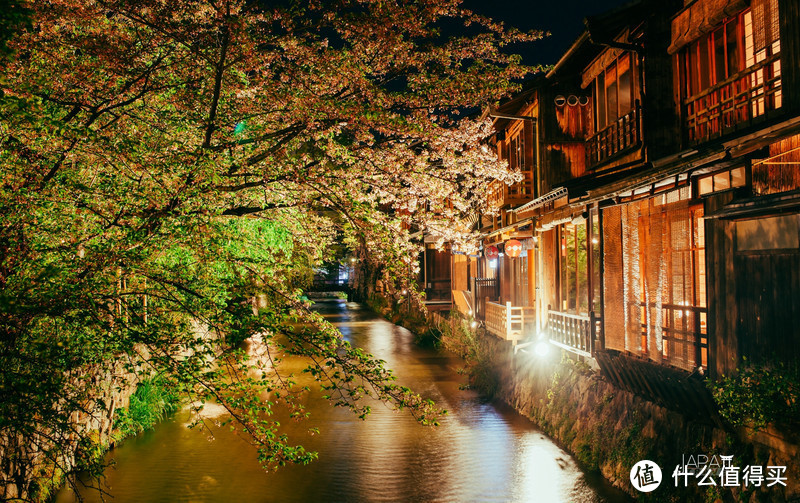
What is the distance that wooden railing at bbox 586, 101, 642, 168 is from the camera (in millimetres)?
11649

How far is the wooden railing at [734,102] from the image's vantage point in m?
8.34

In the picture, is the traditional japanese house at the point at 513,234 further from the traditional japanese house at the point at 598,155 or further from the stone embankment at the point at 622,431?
the stone embankment at the point at 622,431

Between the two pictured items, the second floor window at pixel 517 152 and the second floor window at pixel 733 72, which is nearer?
the second floor window at pixel 733 72

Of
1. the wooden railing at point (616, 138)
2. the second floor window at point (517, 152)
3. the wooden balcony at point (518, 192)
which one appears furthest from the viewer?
the second floor window at point (517, 152)

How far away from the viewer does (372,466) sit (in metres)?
12.0

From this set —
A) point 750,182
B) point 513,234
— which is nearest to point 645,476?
point 750,182

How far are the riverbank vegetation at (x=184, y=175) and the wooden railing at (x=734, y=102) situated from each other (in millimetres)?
3800

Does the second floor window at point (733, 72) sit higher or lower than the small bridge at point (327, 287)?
higher

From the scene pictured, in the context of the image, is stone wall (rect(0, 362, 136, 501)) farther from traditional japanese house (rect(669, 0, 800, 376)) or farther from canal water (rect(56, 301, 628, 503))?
traditional japanese house (rect(669, 0, 800, 376))

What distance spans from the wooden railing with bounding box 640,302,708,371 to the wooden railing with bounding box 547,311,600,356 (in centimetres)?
170

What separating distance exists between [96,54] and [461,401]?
1401 centimetres

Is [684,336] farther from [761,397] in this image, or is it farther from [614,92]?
[614,92]

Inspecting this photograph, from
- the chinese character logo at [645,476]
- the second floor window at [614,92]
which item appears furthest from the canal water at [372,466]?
the second floor window at [614,92]

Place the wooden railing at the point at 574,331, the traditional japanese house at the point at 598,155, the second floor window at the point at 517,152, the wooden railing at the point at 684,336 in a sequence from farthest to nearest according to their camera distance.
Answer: the second floor window at the point at 517,152 → the wooden railing at the point at 574,331 → the traditional japanese house at the point at 598,155 → the wooden railing at the point at 684,336
